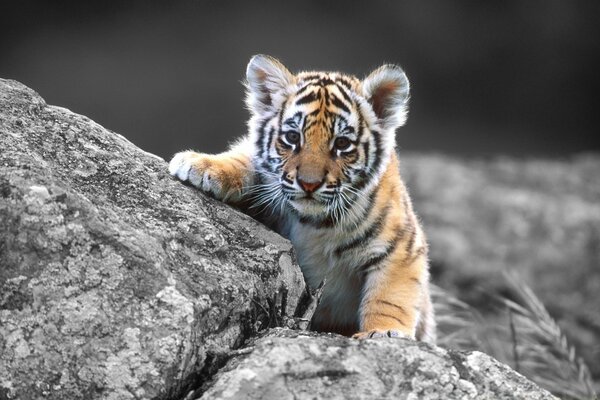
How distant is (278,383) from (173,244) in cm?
47

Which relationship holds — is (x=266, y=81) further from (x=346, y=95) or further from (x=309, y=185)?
(x=309, y=185)

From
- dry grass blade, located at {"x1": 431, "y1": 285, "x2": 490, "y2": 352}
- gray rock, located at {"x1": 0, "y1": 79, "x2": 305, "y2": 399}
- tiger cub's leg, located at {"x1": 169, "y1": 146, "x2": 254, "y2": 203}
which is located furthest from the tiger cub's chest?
dry grass blade, located at {"x1": 431, "y1": 285, "x2": 490, "y2": 352}

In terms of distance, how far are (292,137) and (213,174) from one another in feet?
0.98

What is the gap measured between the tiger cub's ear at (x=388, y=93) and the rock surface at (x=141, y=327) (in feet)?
3.04

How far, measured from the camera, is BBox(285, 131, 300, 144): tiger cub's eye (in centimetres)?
267

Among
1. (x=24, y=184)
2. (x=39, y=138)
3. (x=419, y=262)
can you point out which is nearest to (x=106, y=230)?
(x=24, y=184)

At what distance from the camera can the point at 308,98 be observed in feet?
8.99

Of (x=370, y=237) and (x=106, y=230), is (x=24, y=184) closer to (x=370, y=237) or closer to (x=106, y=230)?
(x=106, y=230)

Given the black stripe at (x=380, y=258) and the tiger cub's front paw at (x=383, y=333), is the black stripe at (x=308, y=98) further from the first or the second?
the tiger cub's front paw at (x=383, y=333)

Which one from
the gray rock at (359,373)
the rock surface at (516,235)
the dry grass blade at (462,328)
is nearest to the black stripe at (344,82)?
the gray rock at (359,373)

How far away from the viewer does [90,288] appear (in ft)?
6.16

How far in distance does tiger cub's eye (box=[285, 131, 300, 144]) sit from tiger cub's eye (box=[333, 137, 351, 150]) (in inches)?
4.5

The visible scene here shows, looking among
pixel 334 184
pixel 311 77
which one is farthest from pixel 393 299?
pixel 311 77

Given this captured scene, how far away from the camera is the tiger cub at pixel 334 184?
2.60 meters
